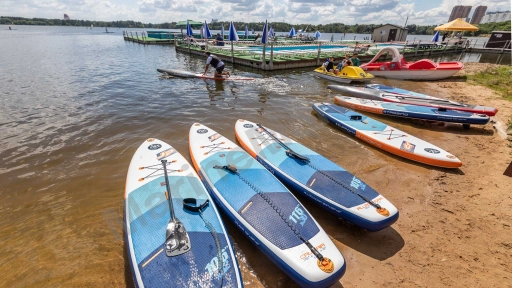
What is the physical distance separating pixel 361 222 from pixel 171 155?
16.3ft

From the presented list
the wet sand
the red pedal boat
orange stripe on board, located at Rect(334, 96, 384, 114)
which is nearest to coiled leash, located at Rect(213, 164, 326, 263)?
the wet sand

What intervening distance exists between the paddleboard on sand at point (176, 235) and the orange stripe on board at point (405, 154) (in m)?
6.01

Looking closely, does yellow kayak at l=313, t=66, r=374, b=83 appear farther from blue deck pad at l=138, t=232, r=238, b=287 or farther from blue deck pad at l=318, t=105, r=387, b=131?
blue deck pad at l=138, t=232, r=238, b=287

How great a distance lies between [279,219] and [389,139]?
5642mm

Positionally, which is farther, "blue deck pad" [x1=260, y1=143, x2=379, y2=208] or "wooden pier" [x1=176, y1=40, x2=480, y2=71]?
"wooden pier" [x1=176, y1=40, x2=480, y2=71]

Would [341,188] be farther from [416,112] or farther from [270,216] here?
[416,112]

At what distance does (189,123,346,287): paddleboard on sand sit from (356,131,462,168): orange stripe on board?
444 cm

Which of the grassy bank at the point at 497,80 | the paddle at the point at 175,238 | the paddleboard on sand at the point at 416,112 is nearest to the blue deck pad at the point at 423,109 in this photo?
the paddleboard on sand at the point at 416,112

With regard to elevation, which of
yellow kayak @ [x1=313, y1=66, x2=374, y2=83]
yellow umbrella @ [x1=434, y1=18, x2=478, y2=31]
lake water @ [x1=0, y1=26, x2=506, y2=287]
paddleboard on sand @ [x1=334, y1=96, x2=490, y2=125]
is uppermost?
yellow umbrella @ [x1=434, y1=18, x2=478, y2=31]

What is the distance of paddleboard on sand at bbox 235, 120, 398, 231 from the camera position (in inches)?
178

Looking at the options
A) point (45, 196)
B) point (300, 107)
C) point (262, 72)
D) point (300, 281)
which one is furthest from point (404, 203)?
point (262, 72)

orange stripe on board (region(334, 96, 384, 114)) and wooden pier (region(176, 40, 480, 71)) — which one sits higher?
wooden pier (region(176, 40, 480, 71))

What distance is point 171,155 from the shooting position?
654cm

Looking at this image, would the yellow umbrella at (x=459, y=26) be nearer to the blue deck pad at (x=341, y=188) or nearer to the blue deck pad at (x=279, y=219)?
the blue deck pad at (x=341, y=188)
